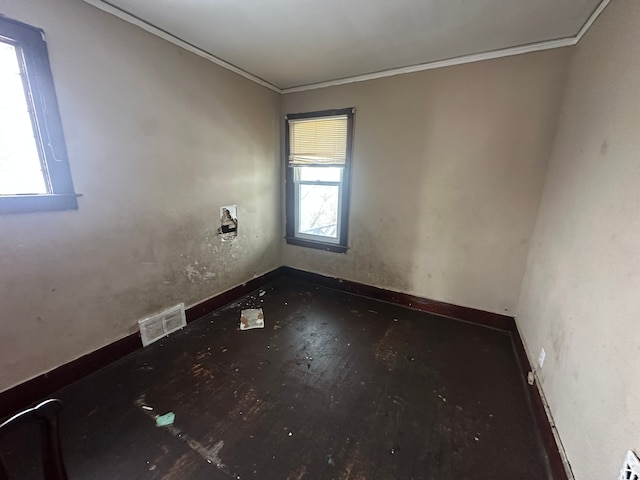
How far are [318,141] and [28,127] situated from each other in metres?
2.34

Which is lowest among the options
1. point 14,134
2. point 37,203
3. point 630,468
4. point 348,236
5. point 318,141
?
point 630,468

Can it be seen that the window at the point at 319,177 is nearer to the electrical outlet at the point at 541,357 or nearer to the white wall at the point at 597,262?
the white wall at the point at 597,262

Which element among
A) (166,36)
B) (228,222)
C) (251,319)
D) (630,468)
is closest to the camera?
(630,468)

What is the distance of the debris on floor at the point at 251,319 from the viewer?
97.8 inches

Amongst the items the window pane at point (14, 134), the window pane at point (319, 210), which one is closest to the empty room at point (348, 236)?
the window pane at point (14, 134)

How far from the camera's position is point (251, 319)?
259 centimetres

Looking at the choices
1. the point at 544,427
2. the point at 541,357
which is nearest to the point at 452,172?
the point at 541,357

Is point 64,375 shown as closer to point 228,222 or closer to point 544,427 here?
point 228,222

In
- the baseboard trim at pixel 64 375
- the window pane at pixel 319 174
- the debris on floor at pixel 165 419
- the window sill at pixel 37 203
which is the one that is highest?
the window pane at pixel 319 174

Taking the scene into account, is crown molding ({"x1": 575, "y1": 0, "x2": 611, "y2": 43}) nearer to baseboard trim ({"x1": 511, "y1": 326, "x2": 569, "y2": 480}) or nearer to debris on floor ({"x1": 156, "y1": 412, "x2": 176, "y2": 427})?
baseboard trim ({"x1": 511, "y1": 326, "x2": 569, "y2": 480})

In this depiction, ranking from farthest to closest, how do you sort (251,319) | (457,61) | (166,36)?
1. (251,319)
2. (457,61)
3. (166,36)

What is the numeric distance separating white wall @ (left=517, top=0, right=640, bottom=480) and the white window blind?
1.88 metres

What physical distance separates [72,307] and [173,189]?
3.51 feet

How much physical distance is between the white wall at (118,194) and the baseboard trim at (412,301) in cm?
115
